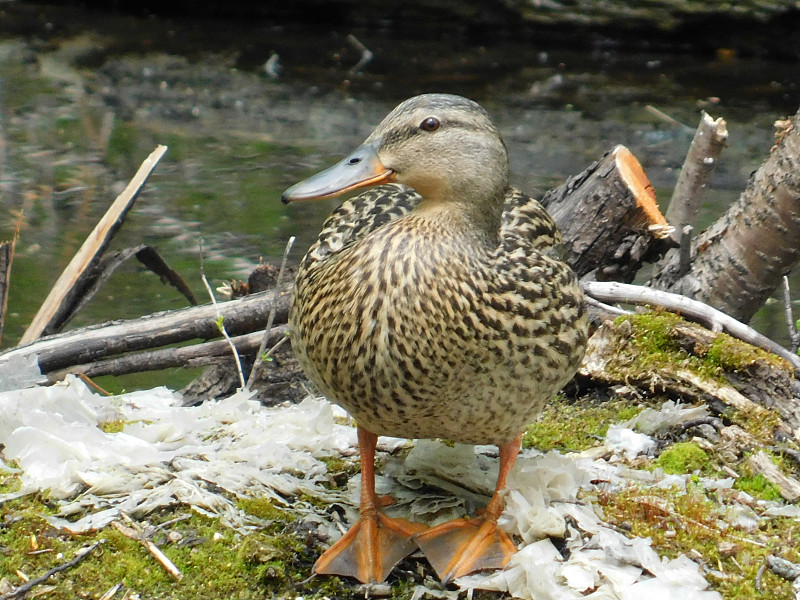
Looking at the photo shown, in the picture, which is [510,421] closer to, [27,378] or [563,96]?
[27,378]

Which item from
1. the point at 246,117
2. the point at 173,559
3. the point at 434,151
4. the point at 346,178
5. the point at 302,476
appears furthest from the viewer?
the point at 246,117

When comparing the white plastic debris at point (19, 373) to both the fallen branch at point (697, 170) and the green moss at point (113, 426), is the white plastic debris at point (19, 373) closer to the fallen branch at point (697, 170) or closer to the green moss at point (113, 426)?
the green moss at point (113, 426)

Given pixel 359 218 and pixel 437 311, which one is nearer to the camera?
pixel 437 311

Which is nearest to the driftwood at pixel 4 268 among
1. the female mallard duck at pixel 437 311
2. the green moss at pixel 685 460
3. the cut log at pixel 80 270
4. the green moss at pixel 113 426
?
the cut log at pixel 80 270

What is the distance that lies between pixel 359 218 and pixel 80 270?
1.80 meters

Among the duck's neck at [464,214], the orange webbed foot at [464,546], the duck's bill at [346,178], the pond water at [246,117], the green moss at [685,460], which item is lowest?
the pond water at [246,117]

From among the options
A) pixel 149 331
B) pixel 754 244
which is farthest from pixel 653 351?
pixel 149 331

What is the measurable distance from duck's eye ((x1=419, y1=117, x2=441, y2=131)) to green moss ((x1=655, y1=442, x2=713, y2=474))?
156 cm

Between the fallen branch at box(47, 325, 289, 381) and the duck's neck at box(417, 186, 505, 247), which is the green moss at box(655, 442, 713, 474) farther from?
the fallen branch at box(47, 325, 289, 381)

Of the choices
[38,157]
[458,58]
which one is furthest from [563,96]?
[38,157]

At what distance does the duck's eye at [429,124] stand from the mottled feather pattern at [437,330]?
0.24m

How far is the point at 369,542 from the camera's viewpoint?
10.8 feet

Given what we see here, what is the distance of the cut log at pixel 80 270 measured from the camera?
15.7 feet

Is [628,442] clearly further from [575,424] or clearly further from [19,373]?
[19,373]
